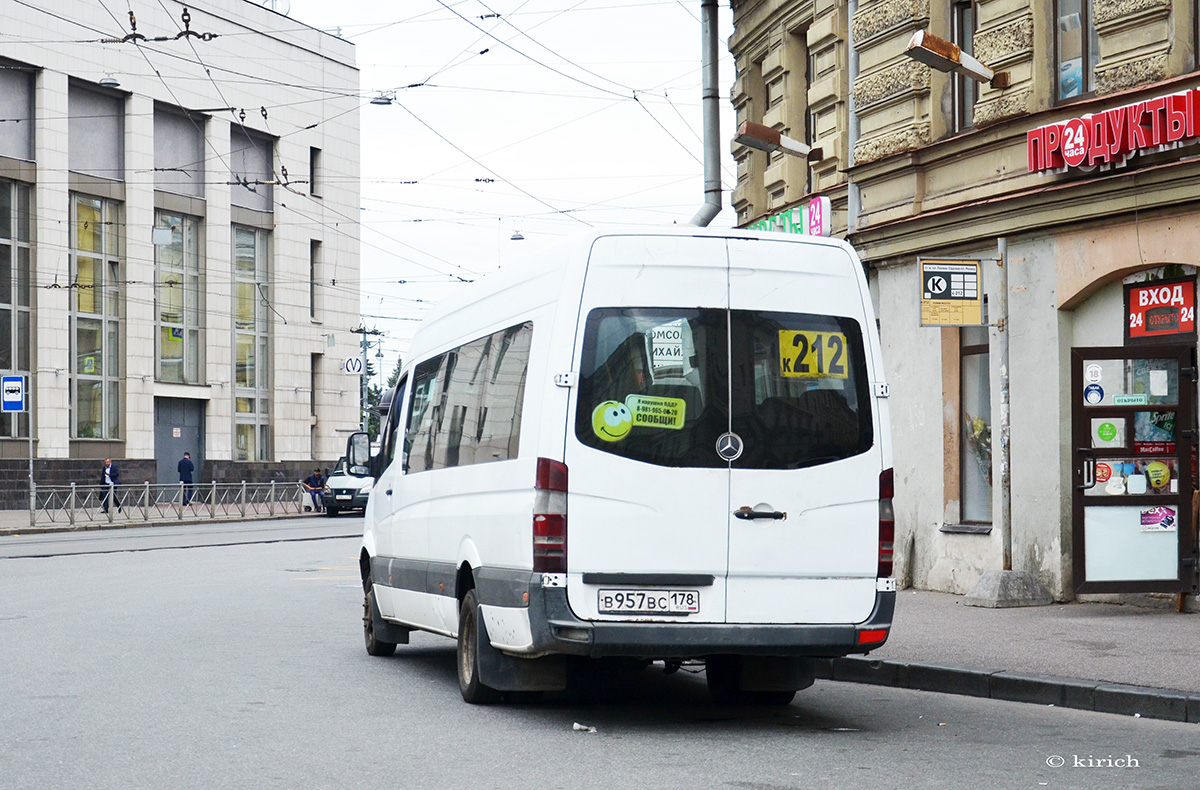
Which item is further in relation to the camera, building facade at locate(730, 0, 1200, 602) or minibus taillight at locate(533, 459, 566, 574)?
building facade at locate(730, 0, 1200, 602)

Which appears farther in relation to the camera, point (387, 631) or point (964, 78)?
point (964, 78)

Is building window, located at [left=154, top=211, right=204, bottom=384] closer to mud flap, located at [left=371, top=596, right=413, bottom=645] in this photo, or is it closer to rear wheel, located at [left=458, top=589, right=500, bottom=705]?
mud flap, located at [left=371, top=596, right=413, bottom=645]

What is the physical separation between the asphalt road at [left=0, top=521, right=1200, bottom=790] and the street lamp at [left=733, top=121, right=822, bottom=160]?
307 inches

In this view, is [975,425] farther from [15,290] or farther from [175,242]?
[175,242]

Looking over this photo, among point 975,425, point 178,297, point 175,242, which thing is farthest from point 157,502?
point 975,425

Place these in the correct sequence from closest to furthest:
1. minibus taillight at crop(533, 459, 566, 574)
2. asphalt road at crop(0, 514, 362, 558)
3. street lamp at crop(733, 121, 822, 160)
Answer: minibus taillight at crop(533, 459, 566, 574) → street lamp at crop(733, 121, 822, 160) → asphalt road at crop(0, 514, 362, 558)

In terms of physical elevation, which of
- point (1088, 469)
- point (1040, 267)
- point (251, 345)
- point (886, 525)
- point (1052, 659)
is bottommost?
point (1052, 659)

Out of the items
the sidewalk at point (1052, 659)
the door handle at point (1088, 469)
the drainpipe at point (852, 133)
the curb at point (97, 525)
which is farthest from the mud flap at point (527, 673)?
the curb at point (97, 525)

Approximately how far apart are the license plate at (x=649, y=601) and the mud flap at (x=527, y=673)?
27.1 inches

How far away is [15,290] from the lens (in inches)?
1705

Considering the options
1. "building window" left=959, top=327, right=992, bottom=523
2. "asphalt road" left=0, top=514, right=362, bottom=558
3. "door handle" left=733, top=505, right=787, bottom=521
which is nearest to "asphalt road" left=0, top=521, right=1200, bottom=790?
"door handle" left=733, top=505, right=787, bottom=521

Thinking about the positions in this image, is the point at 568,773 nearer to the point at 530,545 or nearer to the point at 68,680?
the point at 530,545

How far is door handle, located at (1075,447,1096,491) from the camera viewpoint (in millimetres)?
13758

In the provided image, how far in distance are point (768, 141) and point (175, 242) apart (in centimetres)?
3506
